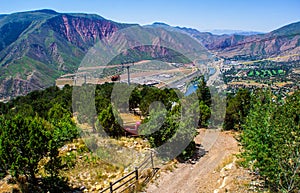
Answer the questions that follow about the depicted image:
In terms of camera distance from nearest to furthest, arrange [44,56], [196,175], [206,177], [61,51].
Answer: [206,177], [196,175], [44,56], [61,51]

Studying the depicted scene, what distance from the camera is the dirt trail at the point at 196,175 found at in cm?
1145

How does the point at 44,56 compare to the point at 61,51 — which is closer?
the point at 44,56

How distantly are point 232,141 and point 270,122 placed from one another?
9.35 meters

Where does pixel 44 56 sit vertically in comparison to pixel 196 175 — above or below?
above

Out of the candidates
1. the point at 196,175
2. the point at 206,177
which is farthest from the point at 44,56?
the point at 206,177

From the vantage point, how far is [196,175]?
1267 cm

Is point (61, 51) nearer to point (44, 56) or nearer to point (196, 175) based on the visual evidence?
point (44, 56)

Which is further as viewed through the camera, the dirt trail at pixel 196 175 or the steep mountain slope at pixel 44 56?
the steep mountain slope at pixel 44 56

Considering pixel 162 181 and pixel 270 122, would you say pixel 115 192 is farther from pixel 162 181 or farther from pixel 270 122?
pixel 270 122

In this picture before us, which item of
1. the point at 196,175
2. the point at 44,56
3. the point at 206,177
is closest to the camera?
the point at 206,177

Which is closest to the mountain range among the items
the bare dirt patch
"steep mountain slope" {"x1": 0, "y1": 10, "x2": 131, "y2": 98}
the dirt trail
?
"steep mountain slope" {"x1": 0, "y1": 10, "x2": 131, "y2": 98}

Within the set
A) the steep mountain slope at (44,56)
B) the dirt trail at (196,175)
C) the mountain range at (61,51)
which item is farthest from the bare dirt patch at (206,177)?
the mountain range at (61,51)

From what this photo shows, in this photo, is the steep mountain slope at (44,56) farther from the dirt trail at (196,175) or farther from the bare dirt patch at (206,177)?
the bare dirt patch at (206,177)

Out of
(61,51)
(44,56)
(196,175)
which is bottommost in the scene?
(196,175)
